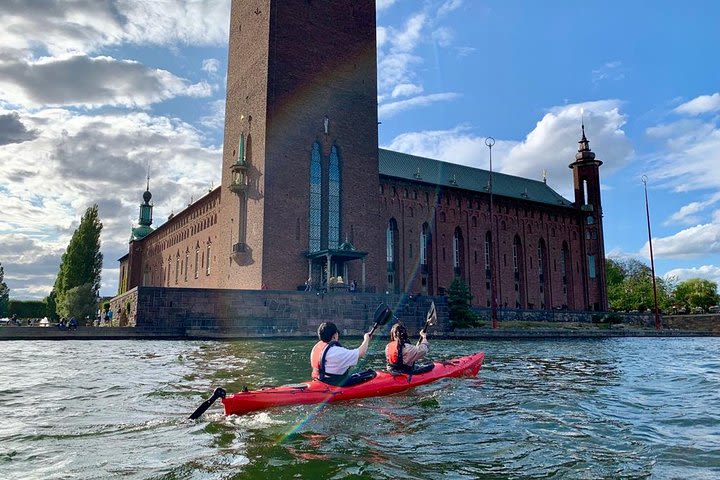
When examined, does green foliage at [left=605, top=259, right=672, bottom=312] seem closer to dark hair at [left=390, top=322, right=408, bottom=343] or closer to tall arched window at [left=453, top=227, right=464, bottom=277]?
tall arched window at [left=453, top=227, right=464, bottom=277]

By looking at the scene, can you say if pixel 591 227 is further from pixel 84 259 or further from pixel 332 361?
pixel 332 361

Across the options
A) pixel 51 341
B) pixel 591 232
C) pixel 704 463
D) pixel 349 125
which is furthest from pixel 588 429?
pixel 591 232

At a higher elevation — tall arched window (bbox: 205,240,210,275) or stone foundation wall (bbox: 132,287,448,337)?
tall arched window (bbox: 205,240,210,275)

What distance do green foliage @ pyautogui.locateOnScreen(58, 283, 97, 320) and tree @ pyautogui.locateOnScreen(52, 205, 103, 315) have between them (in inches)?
138

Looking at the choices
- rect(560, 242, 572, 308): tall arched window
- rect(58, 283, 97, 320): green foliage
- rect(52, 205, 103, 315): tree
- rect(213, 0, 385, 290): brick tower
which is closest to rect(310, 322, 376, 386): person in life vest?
rect(213, 0, 385, 290): brick tower

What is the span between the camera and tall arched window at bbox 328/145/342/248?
146 feet

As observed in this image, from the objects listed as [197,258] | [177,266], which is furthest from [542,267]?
[177,266]

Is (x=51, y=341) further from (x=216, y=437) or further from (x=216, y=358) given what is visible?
(x=216, y=437)

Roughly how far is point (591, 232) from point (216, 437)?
226ft

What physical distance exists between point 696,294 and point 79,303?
8004 cm

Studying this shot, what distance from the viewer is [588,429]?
9.25m

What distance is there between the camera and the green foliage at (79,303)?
54.2 m

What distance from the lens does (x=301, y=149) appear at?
1720 inches

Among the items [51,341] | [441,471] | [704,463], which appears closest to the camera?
[441,471]
